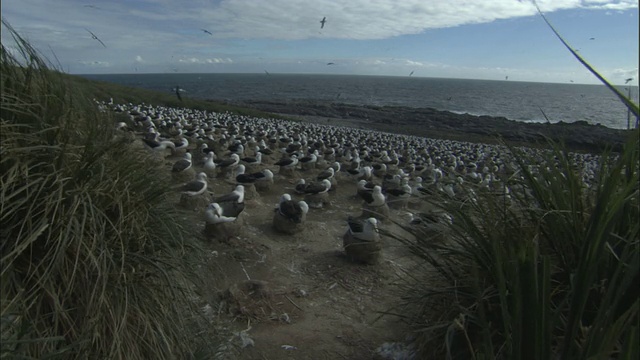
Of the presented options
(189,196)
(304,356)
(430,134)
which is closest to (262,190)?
(189,196)

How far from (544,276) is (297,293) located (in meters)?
4.26

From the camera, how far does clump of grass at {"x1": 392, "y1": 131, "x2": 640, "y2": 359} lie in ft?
6.33

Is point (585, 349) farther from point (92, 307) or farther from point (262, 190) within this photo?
A: point (262, 190)

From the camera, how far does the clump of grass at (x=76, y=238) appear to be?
2.50 meters

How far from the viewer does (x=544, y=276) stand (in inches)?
74.6

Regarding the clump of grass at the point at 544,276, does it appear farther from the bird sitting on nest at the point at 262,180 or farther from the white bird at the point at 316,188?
the bird sitting on nest at the point at 262,180

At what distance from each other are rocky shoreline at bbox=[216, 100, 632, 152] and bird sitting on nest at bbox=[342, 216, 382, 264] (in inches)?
1197

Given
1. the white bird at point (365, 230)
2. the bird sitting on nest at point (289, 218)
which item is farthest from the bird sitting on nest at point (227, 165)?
the white bird at point (365, 230)

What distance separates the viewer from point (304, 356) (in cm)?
443

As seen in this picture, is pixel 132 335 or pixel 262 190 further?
pixel 262 190

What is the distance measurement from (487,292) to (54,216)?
111 inches

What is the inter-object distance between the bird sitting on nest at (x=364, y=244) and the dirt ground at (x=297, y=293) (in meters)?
→ 0.12

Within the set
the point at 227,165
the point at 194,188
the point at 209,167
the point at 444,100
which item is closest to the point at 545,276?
the point at 194,188

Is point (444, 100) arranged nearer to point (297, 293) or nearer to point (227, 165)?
point (227, 165)
